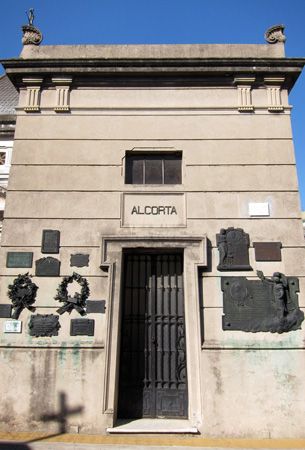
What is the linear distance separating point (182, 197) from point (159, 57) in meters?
3.54

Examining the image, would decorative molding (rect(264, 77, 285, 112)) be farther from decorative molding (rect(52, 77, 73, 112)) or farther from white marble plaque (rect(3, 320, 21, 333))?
white marble plaque (rect(3, 320, 21, 333))

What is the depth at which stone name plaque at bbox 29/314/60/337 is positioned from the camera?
732 cm

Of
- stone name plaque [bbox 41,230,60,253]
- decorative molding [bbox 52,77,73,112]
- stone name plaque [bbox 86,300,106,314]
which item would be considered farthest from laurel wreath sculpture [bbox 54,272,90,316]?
decorative molding [bbox 52,77,73,112]

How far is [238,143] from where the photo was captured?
8.45 meters

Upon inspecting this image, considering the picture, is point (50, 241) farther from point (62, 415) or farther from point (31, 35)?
point (31, 35)

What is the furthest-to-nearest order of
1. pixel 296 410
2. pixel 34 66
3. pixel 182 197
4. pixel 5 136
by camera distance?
pixel 5 136, pixel 34 66, pixel 182 197, pixel 296 410

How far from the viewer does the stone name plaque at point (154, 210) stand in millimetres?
7953

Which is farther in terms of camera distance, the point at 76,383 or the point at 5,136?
the point at 5,136

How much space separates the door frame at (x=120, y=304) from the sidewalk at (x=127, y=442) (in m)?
0.38

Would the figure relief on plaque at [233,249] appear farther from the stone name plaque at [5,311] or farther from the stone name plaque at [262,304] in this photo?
the stone name plaque at [5,311]

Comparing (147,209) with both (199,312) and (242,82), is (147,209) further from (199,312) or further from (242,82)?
(242,82)

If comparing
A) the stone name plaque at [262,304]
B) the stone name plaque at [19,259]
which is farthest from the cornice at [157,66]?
the stone name plaque at [262,304]

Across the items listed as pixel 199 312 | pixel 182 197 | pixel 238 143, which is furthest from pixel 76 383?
pixel 238 143

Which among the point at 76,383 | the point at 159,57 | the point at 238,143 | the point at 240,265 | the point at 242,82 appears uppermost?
the point at 159,57
